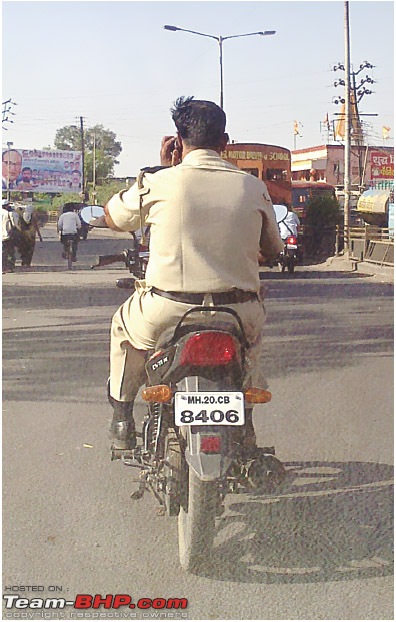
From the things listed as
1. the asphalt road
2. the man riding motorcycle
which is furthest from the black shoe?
the man riding motorcycle

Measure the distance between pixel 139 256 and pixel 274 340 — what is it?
185 inches

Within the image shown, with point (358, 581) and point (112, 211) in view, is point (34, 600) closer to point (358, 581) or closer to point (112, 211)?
point (358, 581)

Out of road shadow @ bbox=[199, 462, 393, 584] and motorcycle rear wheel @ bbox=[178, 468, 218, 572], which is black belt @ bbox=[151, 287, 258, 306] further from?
road shadow @ bbox=[199, 462, 393, 584]

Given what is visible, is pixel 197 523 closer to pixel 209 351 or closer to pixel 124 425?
pixel 209 351

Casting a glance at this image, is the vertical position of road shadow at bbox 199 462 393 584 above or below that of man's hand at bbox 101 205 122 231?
below

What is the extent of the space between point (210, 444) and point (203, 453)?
0.04 m

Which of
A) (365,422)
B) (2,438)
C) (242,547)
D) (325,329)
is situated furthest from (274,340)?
(242,547)

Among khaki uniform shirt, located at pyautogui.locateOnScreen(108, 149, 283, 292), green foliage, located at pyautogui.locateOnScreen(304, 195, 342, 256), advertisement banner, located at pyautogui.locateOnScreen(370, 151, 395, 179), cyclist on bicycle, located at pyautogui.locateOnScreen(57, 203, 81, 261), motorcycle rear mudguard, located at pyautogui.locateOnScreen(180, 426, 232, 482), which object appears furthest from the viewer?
advertisement banner, located at pyautogui.locateOnScreen(370, 151, 395, 179)

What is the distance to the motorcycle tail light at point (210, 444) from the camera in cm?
348

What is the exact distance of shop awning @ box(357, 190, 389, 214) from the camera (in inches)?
932

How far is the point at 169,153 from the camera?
404 centimetres

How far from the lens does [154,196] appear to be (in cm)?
371

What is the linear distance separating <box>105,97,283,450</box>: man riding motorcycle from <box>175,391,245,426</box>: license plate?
36 centimetres

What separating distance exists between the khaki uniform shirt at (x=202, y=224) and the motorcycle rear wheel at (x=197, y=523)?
28.7 inches
